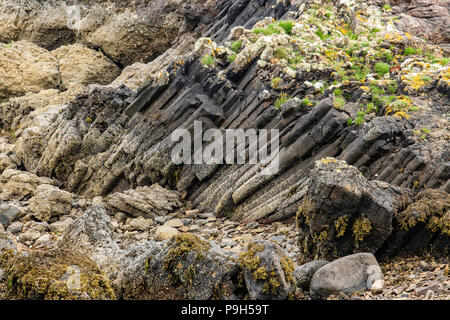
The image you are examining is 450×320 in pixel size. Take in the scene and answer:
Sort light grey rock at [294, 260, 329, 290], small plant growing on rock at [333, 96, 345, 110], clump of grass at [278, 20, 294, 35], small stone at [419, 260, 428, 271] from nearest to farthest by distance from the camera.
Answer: light grey rock at [294, 260, 329, 290] < small stone at [419, 260, 428, 271] < small plant growing on rock at [333, 96, 345, 110] < clump of grass at [278, 20, 294, 35]

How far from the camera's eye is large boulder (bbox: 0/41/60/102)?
3984 cm

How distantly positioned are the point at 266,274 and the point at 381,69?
16633 mm

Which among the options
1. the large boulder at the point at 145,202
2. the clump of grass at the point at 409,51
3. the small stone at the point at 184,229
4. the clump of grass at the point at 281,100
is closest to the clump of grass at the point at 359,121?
the clump of grass at the point at 281,100

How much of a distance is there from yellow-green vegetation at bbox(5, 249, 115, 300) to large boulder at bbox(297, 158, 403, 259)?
6395 millimetres

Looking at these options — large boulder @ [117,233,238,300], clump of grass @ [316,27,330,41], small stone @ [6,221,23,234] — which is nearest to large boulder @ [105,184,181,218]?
small stone @ [6,221,23,234]

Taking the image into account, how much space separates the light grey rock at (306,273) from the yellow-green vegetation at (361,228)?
1431mm

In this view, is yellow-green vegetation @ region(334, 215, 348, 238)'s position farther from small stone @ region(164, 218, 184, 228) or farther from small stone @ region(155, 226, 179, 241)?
small stone @ region(164, 218, 184, 228)

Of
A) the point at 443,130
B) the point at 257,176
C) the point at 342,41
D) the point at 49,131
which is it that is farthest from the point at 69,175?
the point at 443,130

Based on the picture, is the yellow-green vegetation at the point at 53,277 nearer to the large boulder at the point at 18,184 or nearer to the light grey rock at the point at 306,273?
the light grey rock at the point at 306,273

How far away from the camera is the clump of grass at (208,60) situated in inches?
975

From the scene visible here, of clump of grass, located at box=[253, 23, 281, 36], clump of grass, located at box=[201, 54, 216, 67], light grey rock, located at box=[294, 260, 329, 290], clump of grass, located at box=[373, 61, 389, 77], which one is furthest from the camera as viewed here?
clump of grass, located at box=[253, 23, 281, 36]

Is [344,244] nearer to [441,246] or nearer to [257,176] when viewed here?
[441,246]

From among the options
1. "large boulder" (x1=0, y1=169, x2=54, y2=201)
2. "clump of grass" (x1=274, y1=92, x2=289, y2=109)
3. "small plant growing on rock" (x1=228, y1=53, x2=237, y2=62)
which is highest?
"small plant growing on rock" (x1=228, y1=53, x2=237, y2=62)
